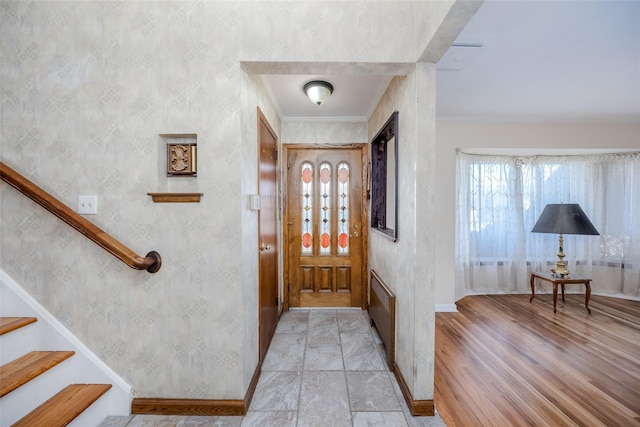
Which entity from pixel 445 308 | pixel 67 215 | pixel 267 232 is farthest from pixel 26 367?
pixel 445 308

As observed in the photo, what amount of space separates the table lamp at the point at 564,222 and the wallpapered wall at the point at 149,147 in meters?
2.92

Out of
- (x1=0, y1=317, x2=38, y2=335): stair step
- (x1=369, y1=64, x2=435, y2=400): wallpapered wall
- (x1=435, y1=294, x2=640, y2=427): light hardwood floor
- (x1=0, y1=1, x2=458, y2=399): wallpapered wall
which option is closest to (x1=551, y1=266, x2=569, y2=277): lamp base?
(x1=435, y1=294, x2=640, y2=427): light hardwood floor

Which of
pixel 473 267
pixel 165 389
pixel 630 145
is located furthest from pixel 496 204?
pixel 165 389

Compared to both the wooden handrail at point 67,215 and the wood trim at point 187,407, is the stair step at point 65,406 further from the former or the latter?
the wooden handrail at point 67,215

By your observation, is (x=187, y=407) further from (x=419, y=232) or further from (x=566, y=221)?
(x=566, y=221)

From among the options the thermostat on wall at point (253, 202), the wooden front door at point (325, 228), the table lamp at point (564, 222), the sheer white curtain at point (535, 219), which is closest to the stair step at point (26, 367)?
the thermostat on wall at point (253, 202)

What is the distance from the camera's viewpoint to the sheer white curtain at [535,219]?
3.92 meters

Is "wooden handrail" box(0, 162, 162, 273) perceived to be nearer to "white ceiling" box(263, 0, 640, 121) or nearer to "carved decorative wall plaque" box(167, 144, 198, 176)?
"carved decorative wall plaque" box(167, 144, 198, 176)

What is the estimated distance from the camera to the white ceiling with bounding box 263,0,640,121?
171cm

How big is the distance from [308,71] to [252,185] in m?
0.86

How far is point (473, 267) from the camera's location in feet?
13.6

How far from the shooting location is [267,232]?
2.54 meters

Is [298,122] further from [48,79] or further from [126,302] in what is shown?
[126,302]

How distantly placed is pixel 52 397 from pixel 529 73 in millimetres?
4095
